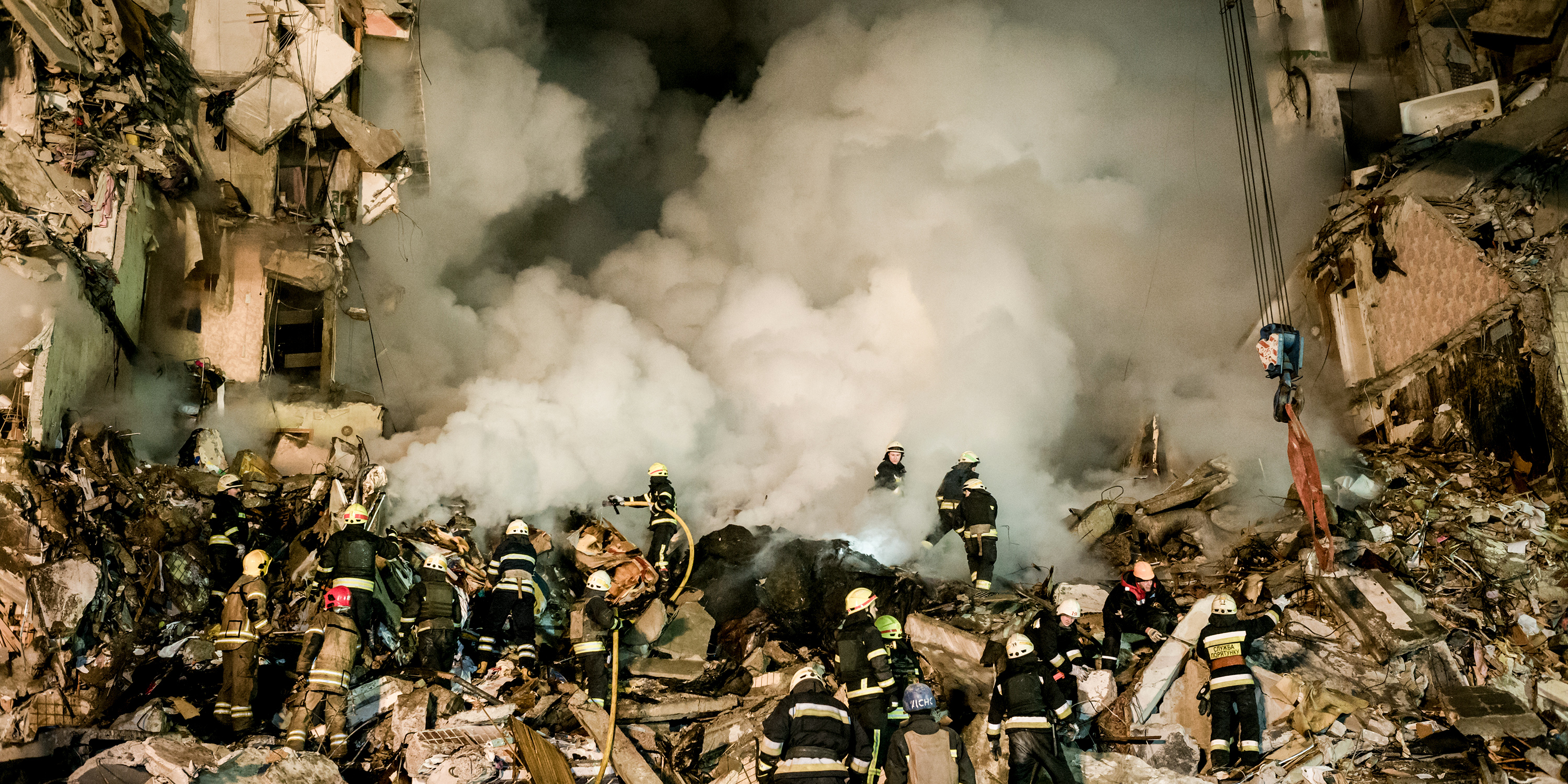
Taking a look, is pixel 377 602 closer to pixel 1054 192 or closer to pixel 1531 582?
pixel 1531 582

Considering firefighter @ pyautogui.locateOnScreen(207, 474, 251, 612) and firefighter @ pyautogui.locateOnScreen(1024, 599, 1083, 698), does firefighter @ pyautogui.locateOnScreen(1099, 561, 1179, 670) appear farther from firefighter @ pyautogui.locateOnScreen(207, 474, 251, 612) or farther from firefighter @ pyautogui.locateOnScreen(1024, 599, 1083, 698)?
firefighter @ pyautogui.locateOnScreen(207, 474, 251, 612)

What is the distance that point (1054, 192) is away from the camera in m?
20.6

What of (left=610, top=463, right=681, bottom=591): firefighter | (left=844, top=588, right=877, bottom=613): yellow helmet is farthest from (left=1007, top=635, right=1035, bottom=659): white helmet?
(left=610, top=463, right=681, bottom=591): firefighter

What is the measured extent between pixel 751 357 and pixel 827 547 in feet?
24.4

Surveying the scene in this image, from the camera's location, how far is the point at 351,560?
28.7ft

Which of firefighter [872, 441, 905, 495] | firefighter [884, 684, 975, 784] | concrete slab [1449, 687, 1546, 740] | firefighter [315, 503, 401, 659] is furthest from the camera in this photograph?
firefighter [872, 441, 905, 495]

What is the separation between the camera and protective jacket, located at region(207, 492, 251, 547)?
32.5 ft

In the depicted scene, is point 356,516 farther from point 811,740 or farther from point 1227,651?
point 1227,651

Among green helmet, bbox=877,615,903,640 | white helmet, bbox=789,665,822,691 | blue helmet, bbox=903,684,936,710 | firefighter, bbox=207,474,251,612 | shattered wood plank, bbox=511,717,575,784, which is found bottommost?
shattered wood plank, bbox=511,717,575,784

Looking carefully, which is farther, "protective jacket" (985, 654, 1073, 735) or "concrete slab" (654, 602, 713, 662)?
"concrete slab" (654, 602, 713, 662)

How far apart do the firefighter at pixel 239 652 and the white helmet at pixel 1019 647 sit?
6255mm

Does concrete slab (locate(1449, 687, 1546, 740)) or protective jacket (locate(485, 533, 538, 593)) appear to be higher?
protective jacket (locate(485, 533, 538, 593))

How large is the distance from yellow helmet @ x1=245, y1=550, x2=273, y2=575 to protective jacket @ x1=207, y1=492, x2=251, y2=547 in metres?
1.55

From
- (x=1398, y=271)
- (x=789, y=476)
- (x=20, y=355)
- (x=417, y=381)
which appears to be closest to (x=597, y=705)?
(x=20, y=355)
